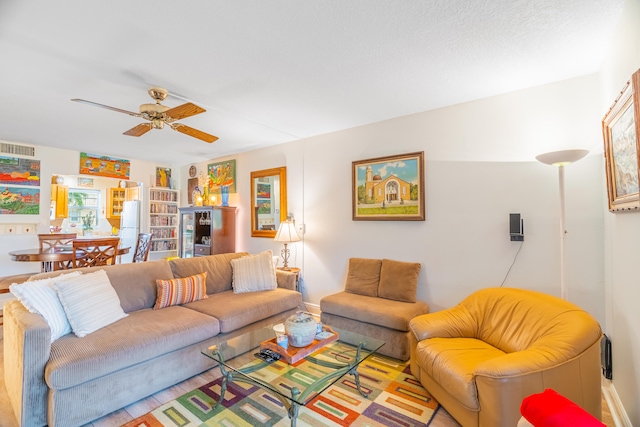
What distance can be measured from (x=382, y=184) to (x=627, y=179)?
6.75 ft

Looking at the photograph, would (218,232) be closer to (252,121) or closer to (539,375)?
(252,121)

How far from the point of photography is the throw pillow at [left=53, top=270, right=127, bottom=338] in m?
2.07

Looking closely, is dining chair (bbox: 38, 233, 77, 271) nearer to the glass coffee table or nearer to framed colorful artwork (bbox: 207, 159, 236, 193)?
framed colorful artwork (bbox: 207, 159, 236, 193)

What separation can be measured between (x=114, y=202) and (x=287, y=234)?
4976 millimetres

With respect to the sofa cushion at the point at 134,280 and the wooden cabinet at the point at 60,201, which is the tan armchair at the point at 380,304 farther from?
the wooden cabinet at the point at 60,201

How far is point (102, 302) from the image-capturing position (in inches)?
89.4

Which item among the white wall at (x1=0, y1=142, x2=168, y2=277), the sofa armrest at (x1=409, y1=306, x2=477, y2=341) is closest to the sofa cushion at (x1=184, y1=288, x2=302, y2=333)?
the sofa armrest at (x1=409, y1=306, x2=477, y2=341)

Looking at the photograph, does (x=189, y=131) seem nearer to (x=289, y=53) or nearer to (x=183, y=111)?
(x=183, y=111)

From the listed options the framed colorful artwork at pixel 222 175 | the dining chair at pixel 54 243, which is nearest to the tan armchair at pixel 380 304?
the framed colorful artwork at pixel 222 175

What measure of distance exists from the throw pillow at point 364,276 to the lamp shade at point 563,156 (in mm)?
1792

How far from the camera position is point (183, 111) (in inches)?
94.3

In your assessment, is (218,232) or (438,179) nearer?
(438,179)

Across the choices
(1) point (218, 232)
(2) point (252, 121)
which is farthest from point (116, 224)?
(2) point (252, 121)

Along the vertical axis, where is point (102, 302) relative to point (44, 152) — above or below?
below
